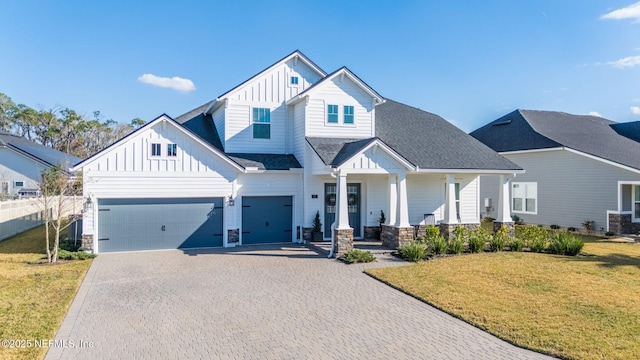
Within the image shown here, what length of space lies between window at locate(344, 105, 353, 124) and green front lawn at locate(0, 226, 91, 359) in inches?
430

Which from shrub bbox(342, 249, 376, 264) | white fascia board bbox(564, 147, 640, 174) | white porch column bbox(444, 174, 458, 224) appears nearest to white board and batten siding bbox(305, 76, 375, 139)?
white porch column bbox(444, 174, 458, 224)

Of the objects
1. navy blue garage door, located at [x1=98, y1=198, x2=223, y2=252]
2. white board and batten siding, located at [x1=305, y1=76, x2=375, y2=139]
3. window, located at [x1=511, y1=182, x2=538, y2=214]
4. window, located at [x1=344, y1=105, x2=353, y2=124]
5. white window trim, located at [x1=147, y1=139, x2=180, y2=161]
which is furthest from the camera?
window, located at [x1=511, y1=182, x2=538, y2=214]

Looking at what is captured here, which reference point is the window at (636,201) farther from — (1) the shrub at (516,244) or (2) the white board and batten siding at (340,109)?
(2) the white board and batten siding at (340,109)

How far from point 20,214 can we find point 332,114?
16165 mm

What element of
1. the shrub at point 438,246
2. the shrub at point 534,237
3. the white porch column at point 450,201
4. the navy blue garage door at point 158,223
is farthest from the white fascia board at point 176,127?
the shrub at point 534,237

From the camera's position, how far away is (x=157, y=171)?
14.7m

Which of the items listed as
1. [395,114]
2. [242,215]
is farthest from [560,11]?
[242,215]

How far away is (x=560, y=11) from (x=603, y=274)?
10.5 meters

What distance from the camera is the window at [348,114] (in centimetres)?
1694

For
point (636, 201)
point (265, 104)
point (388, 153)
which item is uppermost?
point (265, 104)

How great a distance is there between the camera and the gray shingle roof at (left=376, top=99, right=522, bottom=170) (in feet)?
54.9

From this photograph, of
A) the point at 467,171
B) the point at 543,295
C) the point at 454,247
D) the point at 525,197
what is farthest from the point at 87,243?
the point at 525,197

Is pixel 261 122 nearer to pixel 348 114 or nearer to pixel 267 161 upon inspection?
pixel 267 161

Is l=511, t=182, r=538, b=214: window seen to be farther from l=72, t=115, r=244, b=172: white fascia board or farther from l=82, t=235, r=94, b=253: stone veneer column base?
l=82, t=235, r=94, b=253: stone veneer column base
